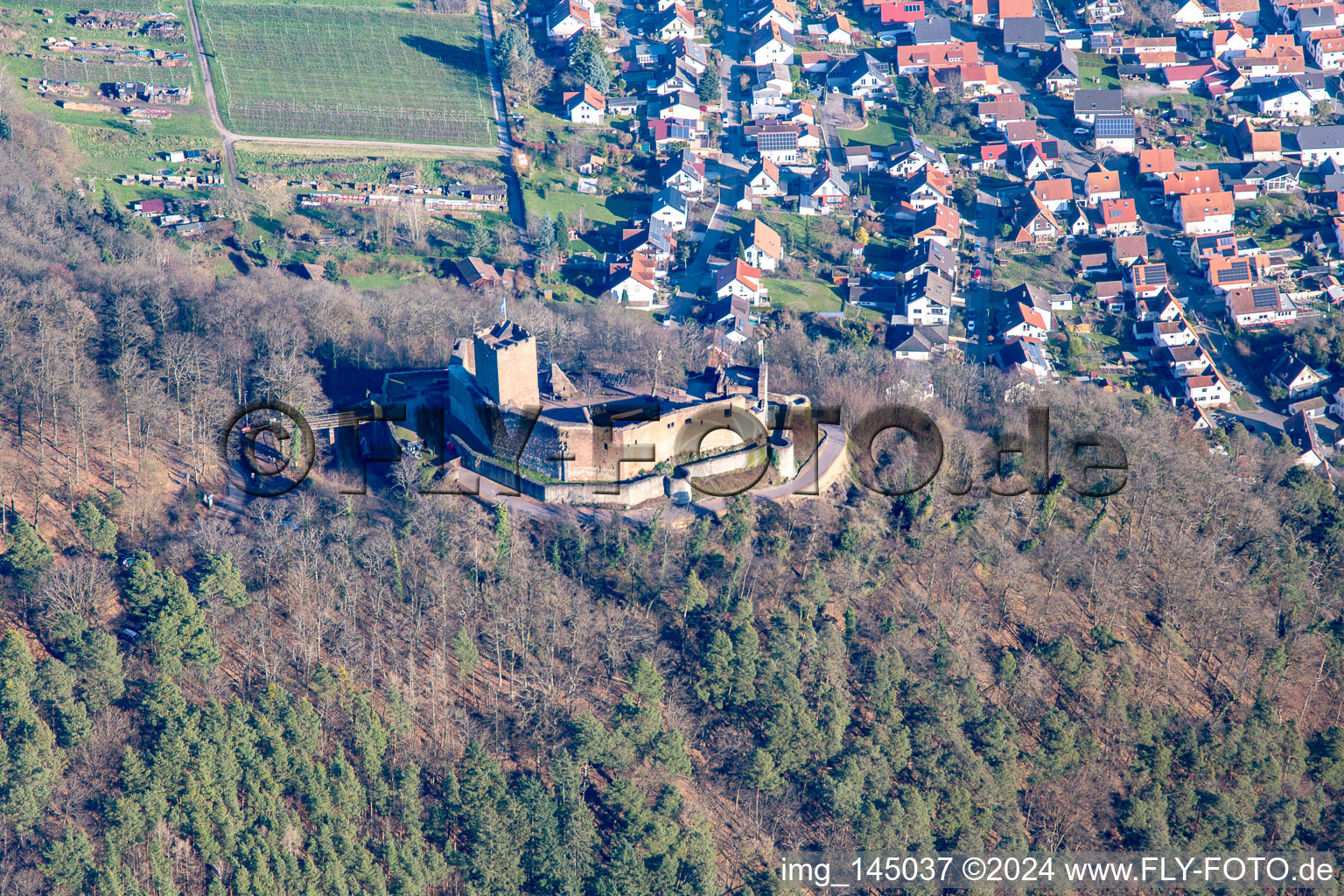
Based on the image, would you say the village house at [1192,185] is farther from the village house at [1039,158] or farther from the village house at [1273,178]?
the village house at [1039,158]

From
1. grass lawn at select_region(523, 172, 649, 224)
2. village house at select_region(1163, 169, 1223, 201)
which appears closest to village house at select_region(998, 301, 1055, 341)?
village house at select_region(1163, 169, 1223, 201)

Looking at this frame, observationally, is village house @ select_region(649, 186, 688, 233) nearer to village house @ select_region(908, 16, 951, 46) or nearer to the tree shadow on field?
the tree shadow on field

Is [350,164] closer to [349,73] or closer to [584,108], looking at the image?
[349,73]

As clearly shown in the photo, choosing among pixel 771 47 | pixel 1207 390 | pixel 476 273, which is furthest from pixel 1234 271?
pixel 476 273

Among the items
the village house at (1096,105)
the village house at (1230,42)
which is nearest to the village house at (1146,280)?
the village house at (1096,105)

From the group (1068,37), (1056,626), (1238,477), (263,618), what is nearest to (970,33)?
(1068,37)

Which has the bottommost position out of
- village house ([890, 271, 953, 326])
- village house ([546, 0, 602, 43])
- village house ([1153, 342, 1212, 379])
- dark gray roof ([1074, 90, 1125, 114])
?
village house ([1153, 342, 1212, 379])
